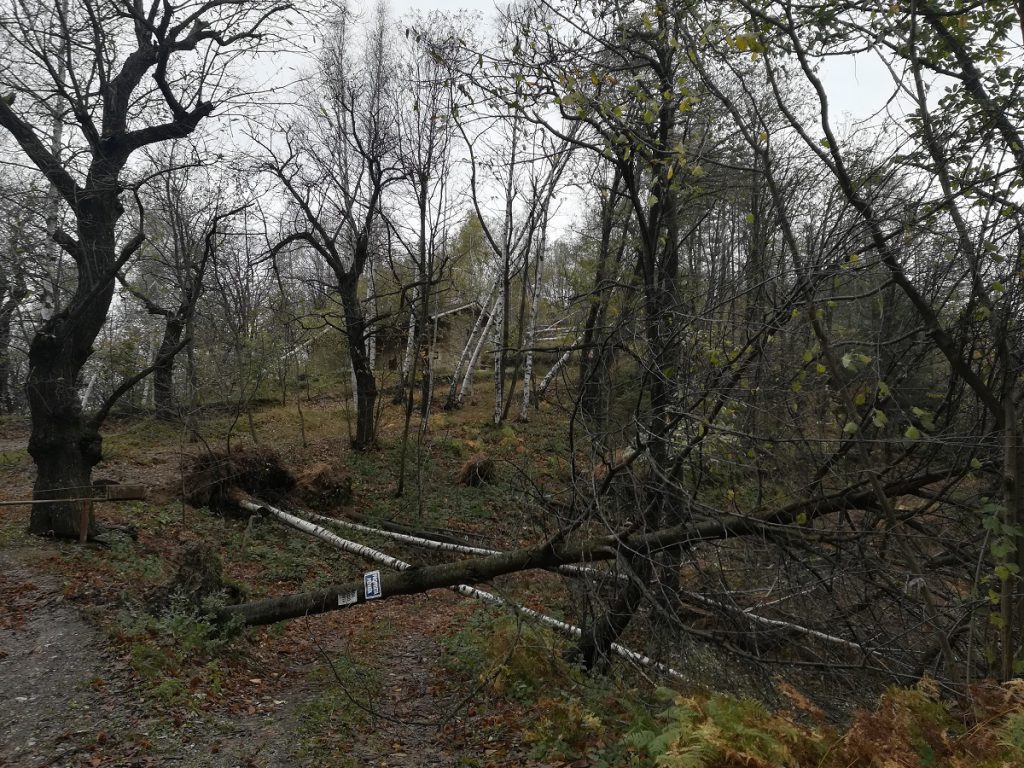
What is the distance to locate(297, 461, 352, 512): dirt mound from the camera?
41.6 feet

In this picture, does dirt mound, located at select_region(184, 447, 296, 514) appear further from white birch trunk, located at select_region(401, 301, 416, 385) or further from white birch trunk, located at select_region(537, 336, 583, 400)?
white birch trunk, located at select_region(537, 336, 583, 400)

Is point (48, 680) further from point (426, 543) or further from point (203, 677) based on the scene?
point (426, 543)

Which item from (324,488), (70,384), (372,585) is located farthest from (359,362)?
(372,585)

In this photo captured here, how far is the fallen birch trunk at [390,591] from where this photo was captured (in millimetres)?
5812

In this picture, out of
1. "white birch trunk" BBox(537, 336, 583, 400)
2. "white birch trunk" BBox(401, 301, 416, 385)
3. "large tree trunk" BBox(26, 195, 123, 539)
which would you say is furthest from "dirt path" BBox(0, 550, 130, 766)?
"white birch trunk" BBox(401, 301, 416, 385)

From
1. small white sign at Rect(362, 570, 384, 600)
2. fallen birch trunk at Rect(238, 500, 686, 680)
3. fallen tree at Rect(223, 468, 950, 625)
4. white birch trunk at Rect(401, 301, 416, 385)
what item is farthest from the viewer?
white birch trunk at Rect(401, 301, 416, 385)

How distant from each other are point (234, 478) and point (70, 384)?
13.5 feet

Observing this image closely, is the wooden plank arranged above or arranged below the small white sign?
above

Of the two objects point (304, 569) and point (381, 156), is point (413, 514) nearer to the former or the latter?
point (304, 569)

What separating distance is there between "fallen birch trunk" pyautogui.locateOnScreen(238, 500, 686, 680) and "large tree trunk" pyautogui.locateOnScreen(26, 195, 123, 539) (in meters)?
3.25

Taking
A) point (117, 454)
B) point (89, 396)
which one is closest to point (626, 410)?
point (117, 454)

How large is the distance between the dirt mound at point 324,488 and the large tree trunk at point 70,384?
4.15 metres

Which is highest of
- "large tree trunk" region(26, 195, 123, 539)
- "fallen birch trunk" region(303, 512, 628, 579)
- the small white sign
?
"large tree trunk" region(26, 195, 123, 539)

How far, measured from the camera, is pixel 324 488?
42.0 ft
